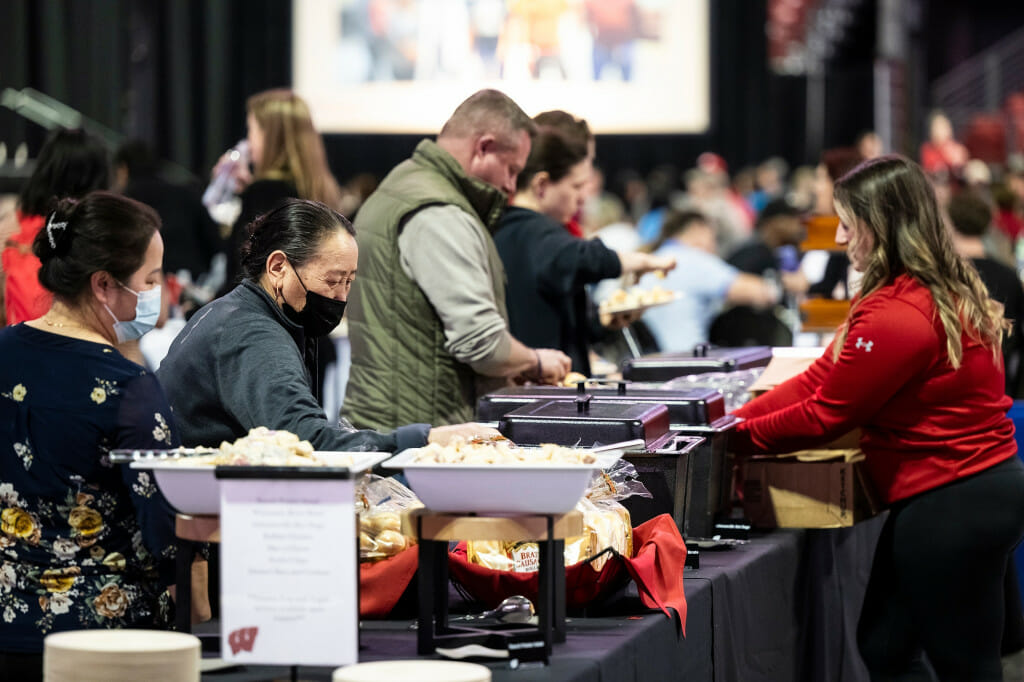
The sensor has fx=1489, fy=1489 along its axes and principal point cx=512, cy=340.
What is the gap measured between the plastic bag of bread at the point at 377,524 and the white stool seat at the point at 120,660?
50 cm

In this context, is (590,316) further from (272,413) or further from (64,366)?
(64,366)

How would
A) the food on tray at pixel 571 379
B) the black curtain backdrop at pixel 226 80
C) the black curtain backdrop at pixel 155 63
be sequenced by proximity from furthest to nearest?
1. the black curtain backdrop at pixel 226 80
2. the black curtain backdrop at pixel 155 63
3. the food on tray at pixel 571 379

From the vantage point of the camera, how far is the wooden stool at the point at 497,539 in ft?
7.02

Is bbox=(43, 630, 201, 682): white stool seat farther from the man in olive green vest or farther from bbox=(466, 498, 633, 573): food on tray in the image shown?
the man in olive green vest

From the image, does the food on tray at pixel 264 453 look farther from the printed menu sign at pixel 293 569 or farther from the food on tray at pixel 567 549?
the food on tray at pixel 567 549

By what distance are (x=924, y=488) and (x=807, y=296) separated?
274 centimetres

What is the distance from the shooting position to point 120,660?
1.89 m

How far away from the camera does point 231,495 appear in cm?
196

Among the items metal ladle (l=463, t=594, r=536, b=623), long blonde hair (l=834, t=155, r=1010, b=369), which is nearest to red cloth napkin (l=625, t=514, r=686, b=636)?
metal ladle (l=463, t=594, r=536, b=623)

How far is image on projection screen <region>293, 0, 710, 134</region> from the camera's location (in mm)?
12727

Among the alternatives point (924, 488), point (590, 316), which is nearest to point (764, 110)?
point (590, 316)

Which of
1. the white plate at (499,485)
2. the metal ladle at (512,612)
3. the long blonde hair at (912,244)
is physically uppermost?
the long blonde hair at (912,244)

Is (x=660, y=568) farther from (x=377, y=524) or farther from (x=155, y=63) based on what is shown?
(x=155, y=63)

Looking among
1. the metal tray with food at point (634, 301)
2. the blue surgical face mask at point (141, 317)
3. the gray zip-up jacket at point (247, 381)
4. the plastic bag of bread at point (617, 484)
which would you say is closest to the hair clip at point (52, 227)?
the blue surgical face mask at point (141, 317)
